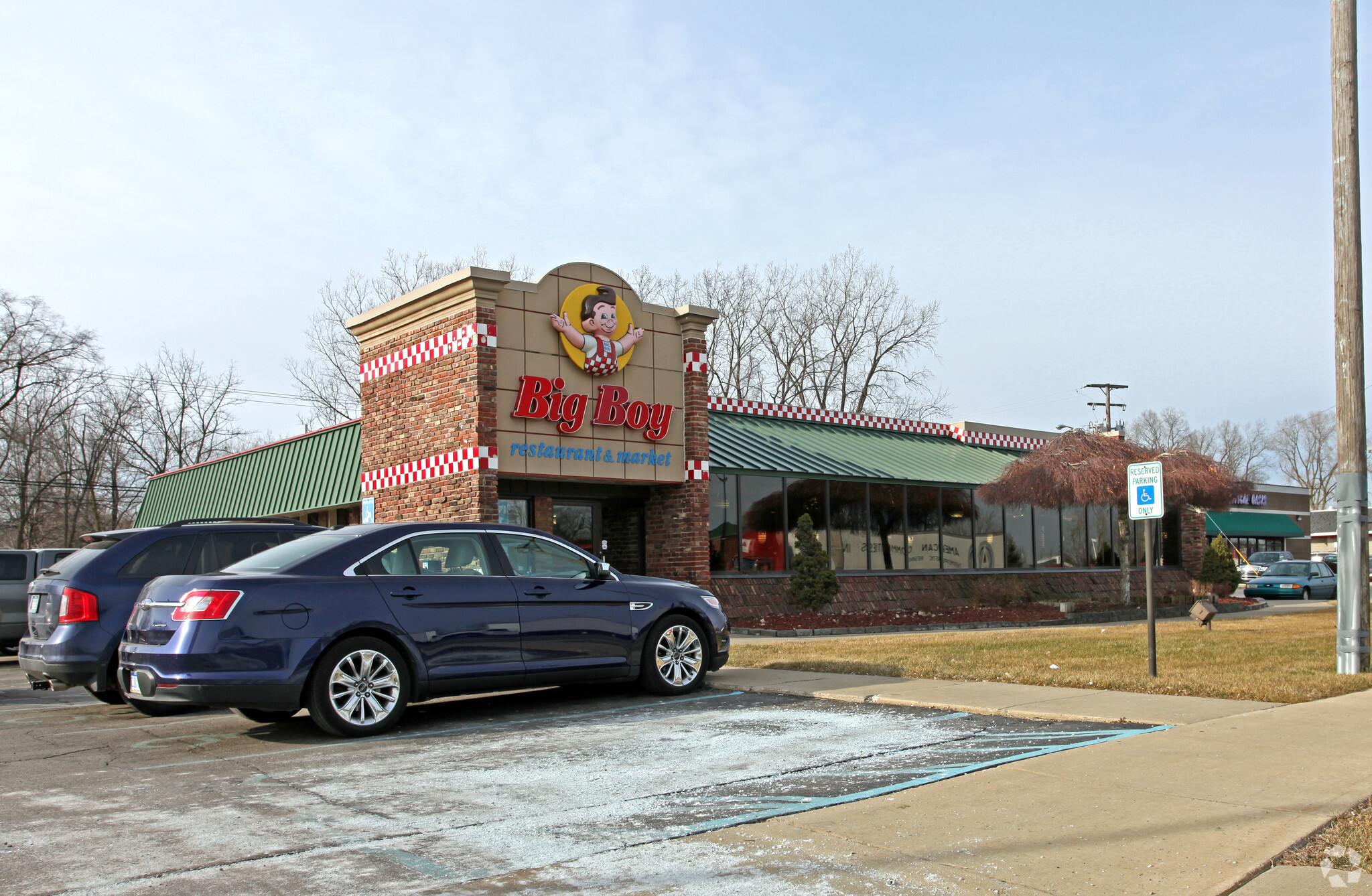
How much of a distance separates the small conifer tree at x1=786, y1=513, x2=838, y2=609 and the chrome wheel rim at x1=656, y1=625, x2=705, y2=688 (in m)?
11.2

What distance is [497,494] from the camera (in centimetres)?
1817

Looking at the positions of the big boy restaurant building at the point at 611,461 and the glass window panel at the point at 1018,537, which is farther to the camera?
the glass window panel at the point at 1018,537

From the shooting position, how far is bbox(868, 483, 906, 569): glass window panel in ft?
81.7

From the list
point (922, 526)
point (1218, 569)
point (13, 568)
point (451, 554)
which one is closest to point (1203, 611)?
point (922, 526)

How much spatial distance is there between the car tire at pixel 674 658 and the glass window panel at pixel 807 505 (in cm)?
1271

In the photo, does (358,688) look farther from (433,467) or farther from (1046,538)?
(1046,538)

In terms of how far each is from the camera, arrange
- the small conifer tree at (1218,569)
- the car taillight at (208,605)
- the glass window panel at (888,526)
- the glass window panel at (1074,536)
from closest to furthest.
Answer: the car taillight at (208,605)
the glass window panel at (888,526)
the glass window panel at (1074,536)
the small conifer tree at (1218,569)

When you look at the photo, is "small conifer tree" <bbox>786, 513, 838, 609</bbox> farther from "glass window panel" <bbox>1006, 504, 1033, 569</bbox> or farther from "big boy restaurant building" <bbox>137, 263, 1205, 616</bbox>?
"glass window panel" <bbox>1006, 504, 1033, 569</bbox>

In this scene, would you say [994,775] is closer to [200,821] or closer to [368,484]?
[200,821]

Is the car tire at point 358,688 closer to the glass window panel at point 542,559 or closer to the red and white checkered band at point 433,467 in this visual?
the glass window panel at point 542,559

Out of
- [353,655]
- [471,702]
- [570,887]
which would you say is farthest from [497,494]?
[570,887]

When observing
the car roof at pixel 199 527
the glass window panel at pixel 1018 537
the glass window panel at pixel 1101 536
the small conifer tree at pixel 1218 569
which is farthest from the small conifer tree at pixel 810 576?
the small conifer tree at pixel 1218 569

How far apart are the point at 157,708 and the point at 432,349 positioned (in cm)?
990

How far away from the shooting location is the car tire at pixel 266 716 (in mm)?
8406
